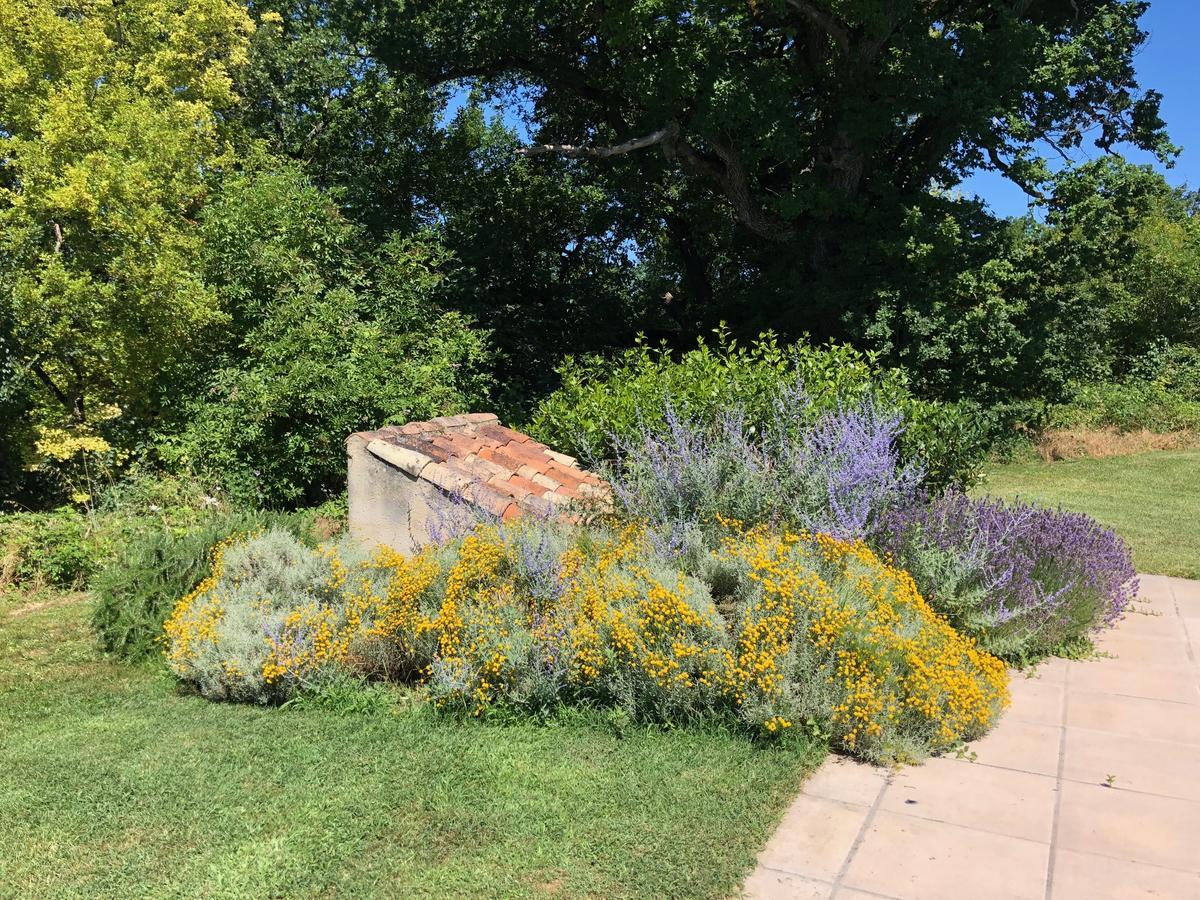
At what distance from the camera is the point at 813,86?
41.6 feet

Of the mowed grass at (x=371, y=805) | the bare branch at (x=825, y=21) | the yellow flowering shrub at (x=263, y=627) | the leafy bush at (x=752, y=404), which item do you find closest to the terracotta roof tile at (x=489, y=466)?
the leafy bush at (x=752, y=404)

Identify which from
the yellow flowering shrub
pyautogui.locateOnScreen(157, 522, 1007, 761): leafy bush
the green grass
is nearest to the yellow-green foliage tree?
the yellow flowering shrub

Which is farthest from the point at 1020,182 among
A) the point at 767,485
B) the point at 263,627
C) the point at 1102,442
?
the point at 263,627

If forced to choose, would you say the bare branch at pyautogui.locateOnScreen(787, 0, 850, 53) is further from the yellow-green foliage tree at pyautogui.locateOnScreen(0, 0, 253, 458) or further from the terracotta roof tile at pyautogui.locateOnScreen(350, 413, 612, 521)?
the yellow-green foliage tree at pyautogui.locateOnScreen(0, 0, 253, 458)

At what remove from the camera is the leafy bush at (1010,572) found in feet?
16.8

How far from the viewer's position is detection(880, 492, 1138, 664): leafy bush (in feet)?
16.8

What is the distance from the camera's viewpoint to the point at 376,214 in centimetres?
1352

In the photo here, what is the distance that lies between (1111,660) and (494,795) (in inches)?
155

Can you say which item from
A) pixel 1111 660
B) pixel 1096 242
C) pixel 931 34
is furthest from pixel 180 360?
pixel 1096 242

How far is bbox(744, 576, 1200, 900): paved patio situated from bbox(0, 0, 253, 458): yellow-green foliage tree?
8418mm

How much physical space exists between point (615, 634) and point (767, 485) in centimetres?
167

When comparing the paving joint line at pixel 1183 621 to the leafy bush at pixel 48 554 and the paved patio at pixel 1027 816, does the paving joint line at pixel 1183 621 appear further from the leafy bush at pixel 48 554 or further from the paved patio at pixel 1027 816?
the leafy bush at pixel 48 554

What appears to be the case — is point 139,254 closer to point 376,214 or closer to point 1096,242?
point 376,214

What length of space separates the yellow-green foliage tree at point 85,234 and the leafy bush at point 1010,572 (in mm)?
7687
